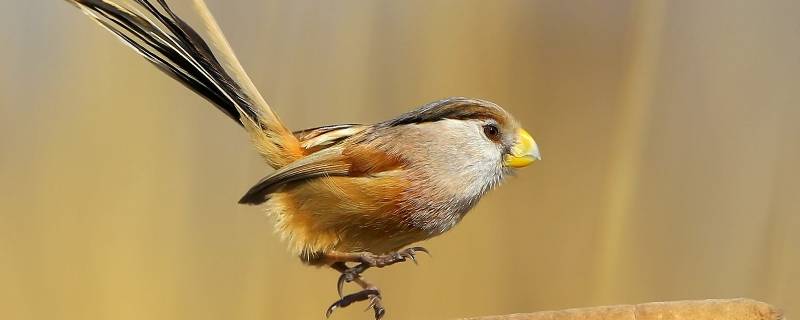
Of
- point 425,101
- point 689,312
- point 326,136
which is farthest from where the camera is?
point 425,101

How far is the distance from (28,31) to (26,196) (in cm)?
25

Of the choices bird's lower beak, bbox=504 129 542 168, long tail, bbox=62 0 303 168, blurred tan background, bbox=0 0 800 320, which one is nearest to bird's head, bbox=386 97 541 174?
bird's lower beak, bbox=504 129 542 168

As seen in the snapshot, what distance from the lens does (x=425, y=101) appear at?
3.90ft

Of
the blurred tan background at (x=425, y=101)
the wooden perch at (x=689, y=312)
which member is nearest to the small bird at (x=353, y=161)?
the wooden perch at (x=689, y=312)

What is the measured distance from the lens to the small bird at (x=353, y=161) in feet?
2.37

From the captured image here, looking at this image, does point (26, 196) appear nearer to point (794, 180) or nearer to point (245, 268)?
point (245, 268)

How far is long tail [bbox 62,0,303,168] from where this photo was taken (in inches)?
29.1

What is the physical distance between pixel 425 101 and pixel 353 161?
0.47 meters

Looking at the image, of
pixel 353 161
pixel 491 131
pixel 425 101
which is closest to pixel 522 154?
pixel 491 131

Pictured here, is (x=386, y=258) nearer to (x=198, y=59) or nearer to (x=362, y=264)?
(x=362, y=264)

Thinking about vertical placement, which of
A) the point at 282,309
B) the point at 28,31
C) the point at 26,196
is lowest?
the point at 282,309

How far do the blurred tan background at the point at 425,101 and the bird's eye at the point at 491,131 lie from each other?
1.42 feet

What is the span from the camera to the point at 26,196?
45.0 inches

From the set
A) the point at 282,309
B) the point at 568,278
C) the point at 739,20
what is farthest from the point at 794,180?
the point at 282,309
